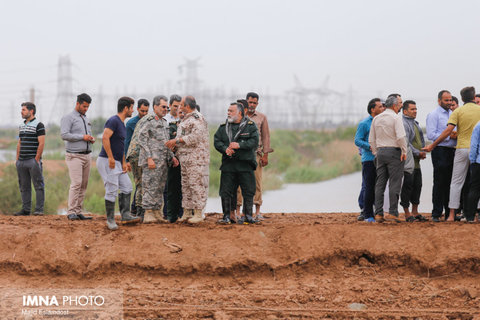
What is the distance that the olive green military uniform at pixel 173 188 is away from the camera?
8242 millimetres

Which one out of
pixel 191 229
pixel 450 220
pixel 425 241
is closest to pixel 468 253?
pixel 425 241

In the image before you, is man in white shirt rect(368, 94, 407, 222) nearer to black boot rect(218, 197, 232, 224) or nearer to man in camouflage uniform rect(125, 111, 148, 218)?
black boot rect(218, 197, 232, 224)

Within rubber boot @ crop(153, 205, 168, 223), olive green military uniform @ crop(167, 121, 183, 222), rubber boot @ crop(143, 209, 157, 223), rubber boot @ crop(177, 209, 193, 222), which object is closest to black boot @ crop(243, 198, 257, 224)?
rubber boot @ crop(177, 209, 193, 222)

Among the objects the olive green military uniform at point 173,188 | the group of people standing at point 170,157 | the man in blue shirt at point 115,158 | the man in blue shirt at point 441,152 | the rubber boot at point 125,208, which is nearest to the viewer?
the man in blue shirt at point 115,158

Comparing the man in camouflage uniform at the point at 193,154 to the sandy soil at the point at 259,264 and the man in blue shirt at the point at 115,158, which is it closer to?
the sandy soil at the point at 259,264

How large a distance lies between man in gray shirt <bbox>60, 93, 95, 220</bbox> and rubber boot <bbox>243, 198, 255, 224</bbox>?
275 cm

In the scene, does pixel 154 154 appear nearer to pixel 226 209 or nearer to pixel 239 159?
pixel 239 159

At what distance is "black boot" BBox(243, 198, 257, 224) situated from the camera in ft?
26.7

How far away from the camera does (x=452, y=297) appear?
675cm

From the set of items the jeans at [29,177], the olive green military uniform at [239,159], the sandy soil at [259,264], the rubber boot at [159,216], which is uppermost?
the olive green military uniform at [239,159]

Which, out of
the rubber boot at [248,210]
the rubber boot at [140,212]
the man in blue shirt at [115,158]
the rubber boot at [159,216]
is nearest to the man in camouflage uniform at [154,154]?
the rubber boot at [159,216]

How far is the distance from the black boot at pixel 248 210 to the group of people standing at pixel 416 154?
1.92 meters

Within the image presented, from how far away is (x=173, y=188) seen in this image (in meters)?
8.29

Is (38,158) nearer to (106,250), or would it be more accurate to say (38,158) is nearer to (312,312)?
(106,250)
